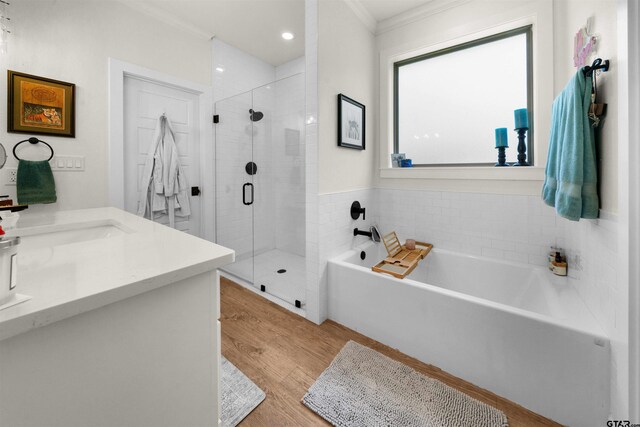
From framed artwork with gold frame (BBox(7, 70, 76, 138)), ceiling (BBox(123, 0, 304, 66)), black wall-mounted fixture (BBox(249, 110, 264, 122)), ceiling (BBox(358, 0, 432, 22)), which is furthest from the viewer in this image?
black wall-mounted fixture (BBox(249, 110, 264, 122))

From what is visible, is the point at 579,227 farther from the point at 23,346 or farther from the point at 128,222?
the point at 128,222

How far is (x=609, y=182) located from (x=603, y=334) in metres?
0.65

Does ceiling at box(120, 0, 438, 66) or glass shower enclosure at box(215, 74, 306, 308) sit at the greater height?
ceiling at box(120, 0, 438, 66)

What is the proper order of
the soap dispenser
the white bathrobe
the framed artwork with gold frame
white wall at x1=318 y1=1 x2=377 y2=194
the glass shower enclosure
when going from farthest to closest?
1. the glass shower enclosure
2. the white bathrobe
3. white wall at x1=318 y1=1 x2=377 y2=194
4. the framed artwork with gold frame
5. the soap dispenser

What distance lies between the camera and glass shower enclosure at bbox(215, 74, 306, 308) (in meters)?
2.61

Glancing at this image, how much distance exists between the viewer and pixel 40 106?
185 centimetres

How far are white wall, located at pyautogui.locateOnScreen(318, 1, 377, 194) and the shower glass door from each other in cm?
114

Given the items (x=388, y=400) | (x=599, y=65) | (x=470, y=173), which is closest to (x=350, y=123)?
(x=470, y=173)

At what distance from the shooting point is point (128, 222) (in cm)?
132

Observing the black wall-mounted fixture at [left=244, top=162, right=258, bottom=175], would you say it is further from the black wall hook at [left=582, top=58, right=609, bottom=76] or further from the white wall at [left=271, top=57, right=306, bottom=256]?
the black wall hook at [left=582, top=58, right=609, bottom=76]

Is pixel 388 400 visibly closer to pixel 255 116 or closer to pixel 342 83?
pixel 342 83

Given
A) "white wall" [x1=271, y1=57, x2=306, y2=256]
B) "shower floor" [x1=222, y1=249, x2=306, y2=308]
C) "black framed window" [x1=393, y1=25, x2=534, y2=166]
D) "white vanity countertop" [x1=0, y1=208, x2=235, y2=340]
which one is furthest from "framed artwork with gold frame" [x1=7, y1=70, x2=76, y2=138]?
"black framed window" [x1=393, y1=25, x2=534, y2=166]

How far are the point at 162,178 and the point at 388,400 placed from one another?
2.58 metres

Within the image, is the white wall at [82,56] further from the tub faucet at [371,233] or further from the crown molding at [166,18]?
the tub faucet at [371,233]
